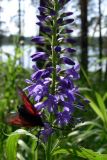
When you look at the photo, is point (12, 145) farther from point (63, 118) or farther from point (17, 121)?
point (63, 118)

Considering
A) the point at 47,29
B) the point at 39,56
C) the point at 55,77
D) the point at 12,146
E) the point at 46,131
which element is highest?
the point at 47,29

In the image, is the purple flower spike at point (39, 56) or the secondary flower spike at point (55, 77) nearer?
the secondary flower spike at point (55, 77)

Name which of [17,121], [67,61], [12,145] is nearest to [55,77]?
[67,61]

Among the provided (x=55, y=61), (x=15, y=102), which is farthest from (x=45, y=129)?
(x=15, y=102)

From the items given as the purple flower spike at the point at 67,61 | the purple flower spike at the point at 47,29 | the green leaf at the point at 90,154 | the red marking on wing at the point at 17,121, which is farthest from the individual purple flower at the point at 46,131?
the purple flower spike at the point at 47,29

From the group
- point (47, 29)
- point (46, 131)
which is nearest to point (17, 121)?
point (46, 131)

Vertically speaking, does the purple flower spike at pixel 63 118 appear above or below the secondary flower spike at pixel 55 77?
below

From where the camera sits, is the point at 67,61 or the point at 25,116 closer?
the point at 25,116

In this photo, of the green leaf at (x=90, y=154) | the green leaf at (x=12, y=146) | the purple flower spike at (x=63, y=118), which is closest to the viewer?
the green leaf at (x=90, y=154)

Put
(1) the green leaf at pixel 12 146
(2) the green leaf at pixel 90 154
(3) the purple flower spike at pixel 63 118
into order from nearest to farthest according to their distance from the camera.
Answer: (2) the green leaf at pixel 90 154, (3) the purple flower spike at pixel 63 118, (1) the green leaf at pixel 12 146

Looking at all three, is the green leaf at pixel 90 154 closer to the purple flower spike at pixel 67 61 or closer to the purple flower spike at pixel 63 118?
the purple flower spike at pixel 63 118

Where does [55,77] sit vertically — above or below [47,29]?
below

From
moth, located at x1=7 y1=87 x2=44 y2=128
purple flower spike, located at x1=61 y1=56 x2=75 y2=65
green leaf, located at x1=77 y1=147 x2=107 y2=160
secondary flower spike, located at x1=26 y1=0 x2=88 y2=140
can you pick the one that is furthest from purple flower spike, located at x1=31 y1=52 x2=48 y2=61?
green leaf, located at x1=77 y1=147 x2=107 y2=160
